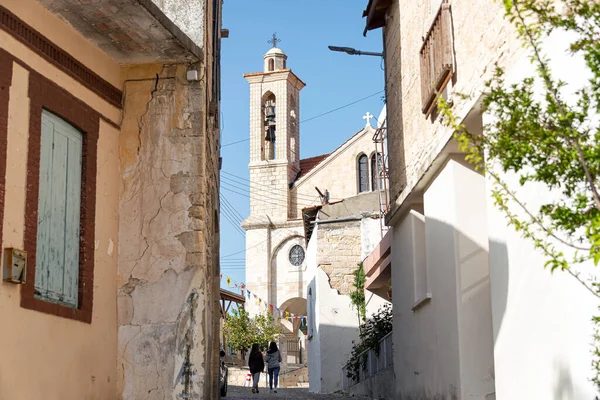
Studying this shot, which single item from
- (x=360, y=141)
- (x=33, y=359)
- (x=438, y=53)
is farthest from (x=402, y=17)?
(x=360, y=141)

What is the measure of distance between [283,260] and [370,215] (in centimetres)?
3160

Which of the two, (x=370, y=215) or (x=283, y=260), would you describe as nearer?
(x=370, y=215)

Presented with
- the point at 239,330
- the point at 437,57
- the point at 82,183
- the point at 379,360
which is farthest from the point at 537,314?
the point at 239,330

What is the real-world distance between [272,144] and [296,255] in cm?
831

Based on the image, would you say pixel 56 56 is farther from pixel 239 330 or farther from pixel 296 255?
pixel 296 255

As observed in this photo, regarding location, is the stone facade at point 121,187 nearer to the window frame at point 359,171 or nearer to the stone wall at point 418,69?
the stone wall at point 418,69

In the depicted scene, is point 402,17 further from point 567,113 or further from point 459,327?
point 567,113

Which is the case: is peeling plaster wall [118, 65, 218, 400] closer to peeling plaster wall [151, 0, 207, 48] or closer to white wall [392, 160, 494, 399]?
peeling plaster wall [151, 0, 207, 48]

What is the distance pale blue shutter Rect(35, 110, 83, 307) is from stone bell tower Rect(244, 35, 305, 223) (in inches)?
1924

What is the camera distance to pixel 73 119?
8.78m

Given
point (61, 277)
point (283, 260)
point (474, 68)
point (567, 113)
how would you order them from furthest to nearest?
point (283, 260) → point (474, 68) → point (61, 277) → point (567, 113)

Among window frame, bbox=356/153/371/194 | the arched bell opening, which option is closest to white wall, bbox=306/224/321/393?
window frame, bbox=356/153/371/194

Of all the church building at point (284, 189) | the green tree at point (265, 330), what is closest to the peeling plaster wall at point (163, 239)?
the green tree at point (265, 330)

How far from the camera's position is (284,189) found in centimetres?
5862
